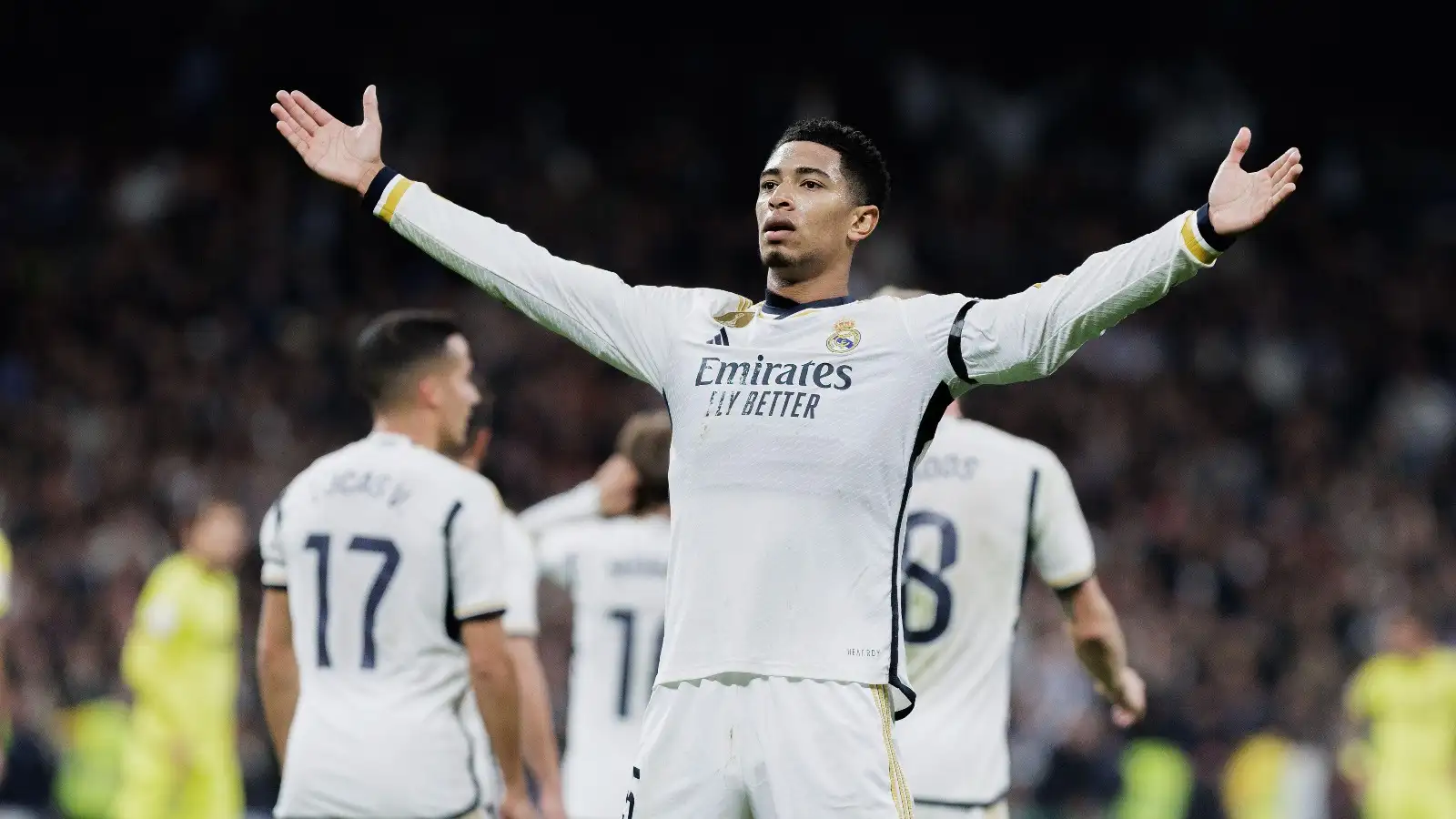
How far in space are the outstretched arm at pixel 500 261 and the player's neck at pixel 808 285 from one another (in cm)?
21

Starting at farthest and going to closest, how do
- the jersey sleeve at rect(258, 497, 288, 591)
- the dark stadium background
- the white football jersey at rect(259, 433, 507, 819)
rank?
the dark stadium background < the jersey sleeve at rect(258, 497, 288, 591) < the white football jersey at rect(259, 433, 507, 819)

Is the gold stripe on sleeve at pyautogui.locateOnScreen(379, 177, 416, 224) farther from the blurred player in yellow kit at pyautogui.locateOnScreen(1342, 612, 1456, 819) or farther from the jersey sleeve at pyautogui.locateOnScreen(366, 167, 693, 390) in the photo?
the blurred player in yellow kit at pyautogui.locateOnScreen(1342, 612, 1456, 819)

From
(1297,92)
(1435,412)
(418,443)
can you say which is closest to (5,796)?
(418,443)

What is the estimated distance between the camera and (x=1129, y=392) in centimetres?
1772

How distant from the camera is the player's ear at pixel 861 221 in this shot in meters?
4.48

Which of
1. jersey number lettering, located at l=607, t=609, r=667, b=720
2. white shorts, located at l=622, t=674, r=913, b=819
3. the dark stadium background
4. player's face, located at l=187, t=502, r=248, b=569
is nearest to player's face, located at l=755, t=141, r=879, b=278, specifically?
white shorts, located at l=622, t=674, r=913, b=819

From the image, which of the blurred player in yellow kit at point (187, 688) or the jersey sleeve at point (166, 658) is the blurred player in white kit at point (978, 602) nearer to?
the blurred player in yellow kit at point (187, 688)

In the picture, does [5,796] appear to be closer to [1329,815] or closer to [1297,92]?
[1329,815]

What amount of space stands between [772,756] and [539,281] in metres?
1.19

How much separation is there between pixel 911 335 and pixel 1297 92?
57.4 ft

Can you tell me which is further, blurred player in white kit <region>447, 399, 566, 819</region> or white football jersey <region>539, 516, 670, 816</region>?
white football jersey <region>539, 516, 670, 816</region>

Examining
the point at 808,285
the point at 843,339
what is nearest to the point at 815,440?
the point at 843,339

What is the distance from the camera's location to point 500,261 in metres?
4.43

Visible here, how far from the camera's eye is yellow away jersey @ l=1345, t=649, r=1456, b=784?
13.5 metres
